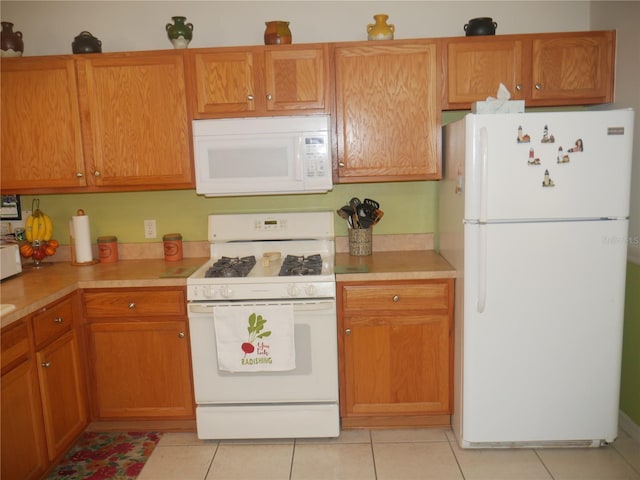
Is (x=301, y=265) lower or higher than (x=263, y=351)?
higher

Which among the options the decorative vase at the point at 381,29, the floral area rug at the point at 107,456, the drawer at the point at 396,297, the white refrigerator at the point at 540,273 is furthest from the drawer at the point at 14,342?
the decorative vase at the point at 381,29

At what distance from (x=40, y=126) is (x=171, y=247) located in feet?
3.21

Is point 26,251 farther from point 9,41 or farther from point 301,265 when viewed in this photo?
point 301,265

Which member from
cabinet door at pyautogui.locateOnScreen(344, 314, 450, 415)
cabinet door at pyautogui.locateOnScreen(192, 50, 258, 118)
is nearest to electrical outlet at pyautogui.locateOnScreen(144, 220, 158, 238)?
cabinet door at pyautogui.locateOnScreen(192, 50, 258, 118)


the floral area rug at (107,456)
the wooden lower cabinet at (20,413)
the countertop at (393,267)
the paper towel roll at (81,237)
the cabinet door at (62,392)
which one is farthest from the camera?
the paper towel roll at (81,237)

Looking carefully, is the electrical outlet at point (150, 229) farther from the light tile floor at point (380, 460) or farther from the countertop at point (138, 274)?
the light tile floor at point (380, 460)

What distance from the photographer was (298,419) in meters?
2.54

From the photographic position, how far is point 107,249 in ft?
9.86

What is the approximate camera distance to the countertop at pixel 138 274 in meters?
2.34

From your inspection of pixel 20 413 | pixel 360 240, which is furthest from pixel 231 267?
pixel 20 413

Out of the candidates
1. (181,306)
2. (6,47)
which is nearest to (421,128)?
(181,306)

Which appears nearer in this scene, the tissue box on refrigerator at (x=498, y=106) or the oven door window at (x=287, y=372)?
the tissue box on refrigerator at (x=498, y=106)

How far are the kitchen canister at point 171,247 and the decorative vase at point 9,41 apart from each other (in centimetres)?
130

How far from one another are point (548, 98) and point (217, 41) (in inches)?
75.8
